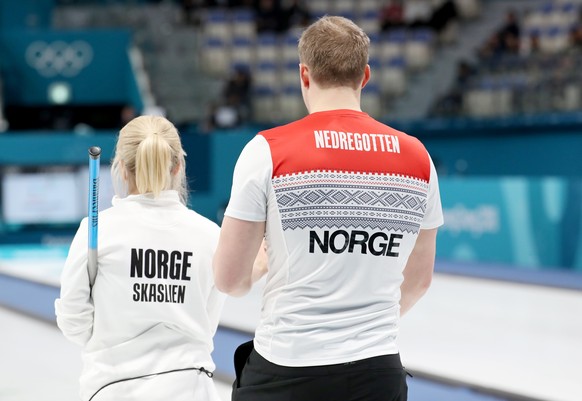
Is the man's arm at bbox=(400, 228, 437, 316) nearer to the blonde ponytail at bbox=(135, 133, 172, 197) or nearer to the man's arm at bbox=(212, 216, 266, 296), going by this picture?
the man's arm at bbox=(212, 216, 266, 296)

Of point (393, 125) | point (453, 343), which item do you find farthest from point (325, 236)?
point (393, 125)

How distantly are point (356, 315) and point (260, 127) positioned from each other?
46.1ft

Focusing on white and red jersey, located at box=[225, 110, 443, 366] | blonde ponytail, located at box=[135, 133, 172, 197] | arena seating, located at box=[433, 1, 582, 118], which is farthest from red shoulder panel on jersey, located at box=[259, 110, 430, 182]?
Answer: arena seating, located at box=[433, 1, 582, 118]

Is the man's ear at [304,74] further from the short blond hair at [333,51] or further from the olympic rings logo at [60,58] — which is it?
the olympic rings logo at [60,58]

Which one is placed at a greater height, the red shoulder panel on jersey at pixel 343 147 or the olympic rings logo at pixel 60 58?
the red shoulder panel on jersey at pixel 343 147

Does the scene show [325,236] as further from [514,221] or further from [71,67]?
[71,67]

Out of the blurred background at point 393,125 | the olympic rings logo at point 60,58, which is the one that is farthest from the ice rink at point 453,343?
the olympic rings logo at point 60,58

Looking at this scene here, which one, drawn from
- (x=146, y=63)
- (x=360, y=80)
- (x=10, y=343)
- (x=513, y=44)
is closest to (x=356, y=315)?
(x=360, y=80)

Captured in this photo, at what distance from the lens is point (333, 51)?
7.17ft

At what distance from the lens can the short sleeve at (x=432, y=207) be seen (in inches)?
92.8

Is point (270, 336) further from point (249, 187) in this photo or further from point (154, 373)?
point (154, 373)

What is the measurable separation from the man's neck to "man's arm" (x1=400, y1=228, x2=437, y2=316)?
0.41 metres

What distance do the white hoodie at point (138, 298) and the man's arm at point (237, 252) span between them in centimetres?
37

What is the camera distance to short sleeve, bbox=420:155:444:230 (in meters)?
2.36
